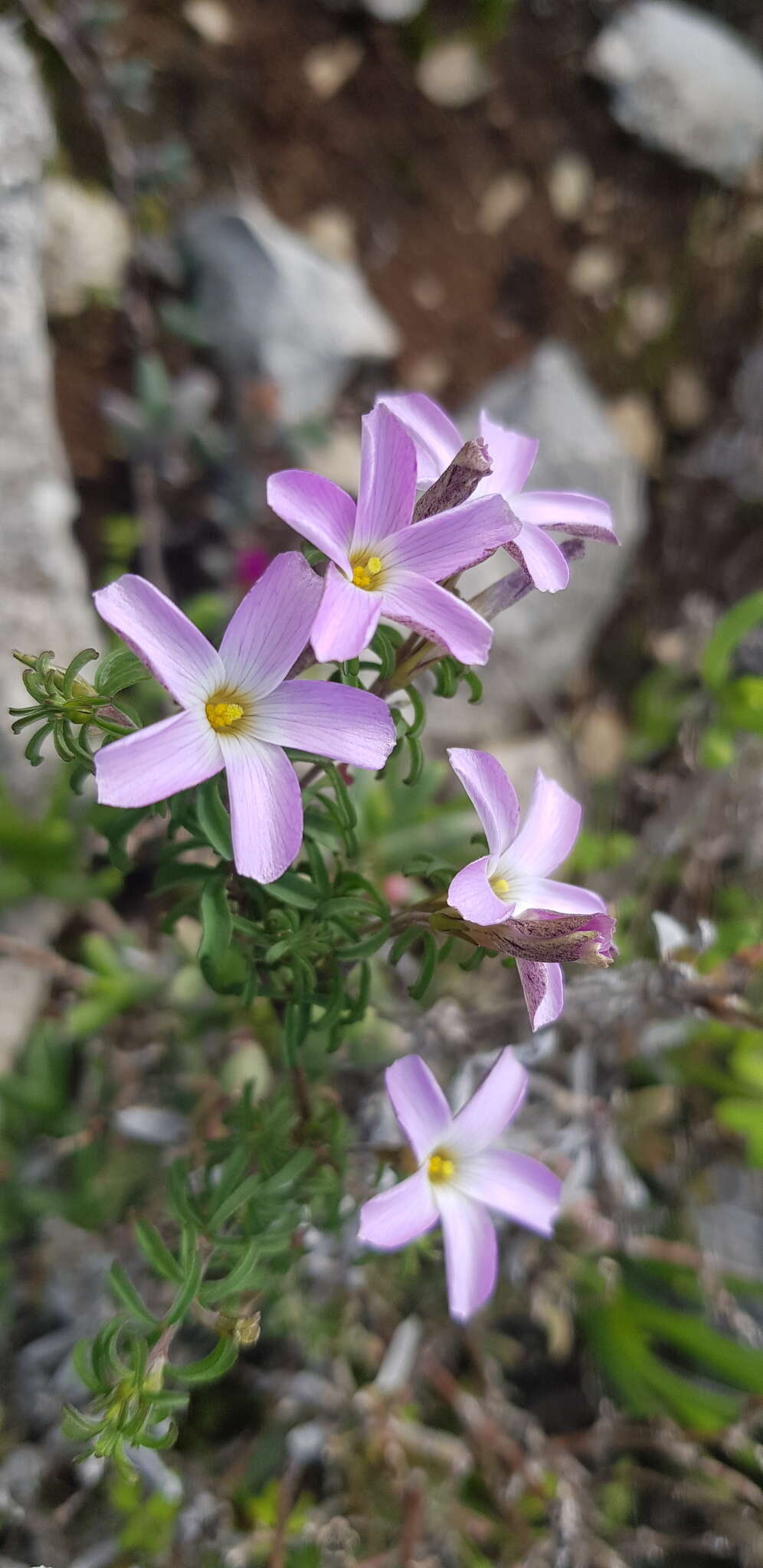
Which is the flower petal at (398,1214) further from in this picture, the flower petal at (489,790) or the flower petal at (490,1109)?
the flower petal at (489,790)

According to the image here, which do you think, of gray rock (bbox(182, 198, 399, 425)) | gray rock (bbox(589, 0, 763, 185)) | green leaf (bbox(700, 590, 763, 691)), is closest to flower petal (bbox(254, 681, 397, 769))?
green leaf (bbox(700, 590, 763, 691))

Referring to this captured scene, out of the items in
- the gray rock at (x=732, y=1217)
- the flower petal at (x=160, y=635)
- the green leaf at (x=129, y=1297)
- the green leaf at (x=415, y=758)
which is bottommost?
the gray rock at (x=732, y=1217)

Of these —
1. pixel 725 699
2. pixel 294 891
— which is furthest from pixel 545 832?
pixel 725 699

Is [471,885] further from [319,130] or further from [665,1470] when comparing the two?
[319,130]

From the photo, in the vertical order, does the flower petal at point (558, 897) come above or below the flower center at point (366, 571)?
below

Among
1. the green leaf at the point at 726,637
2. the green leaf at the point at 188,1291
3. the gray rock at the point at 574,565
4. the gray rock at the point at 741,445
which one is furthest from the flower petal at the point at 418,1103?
the gray rock at the point at 741,445

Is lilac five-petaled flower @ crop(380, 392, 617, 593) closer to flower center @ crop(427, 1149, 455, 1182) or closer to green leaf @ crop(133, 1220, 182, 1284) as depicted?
flower center @ crop(427, 1149, 455, 1182)

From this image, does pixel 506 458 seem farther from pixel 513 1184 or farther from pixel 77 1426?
pixel 77 1426

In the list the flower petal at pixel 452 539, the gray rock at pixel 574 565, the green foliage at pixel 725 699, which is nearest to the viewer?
the flower petal at pixel 452 539
